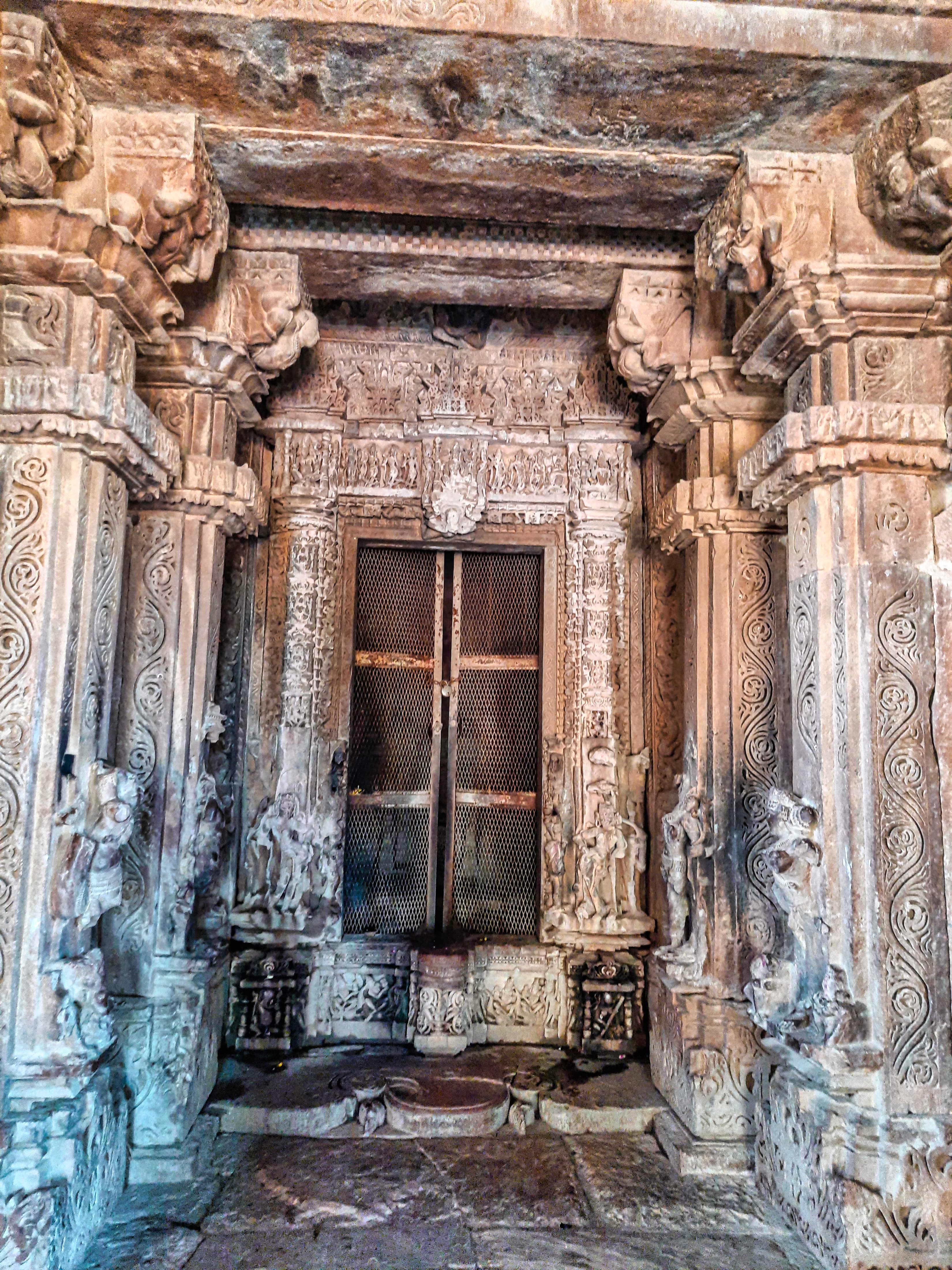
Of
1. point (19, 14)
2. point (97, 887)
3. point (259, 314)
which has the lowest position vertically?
point (97, 887)

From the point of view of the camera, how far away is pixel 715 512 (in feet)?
12.5

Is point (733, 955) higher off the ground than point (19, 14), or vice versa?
point (19, 14)

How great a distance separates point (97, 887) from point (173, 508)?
5.55ft

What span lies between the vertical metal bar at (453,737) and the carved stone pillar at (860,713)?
2.11 m

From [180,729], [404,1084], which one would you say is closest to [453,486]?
[180,729]

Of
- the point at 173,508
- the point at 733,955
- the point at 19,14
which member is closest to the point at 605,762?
the point at 733,955

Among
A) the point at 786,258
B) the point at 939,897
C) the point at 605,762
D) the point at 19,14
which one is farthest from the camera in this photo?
the point at 605,762

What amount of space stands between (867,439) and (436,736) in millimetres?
2949

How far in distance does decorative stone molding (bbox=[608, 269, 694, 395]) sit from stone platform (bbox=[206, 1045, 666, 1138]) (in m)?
3.56

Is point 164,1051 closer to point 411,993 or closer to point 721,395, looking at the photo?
point 411,993

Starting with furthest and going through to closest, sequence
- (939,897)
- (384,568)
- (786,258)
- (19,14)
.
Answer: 1. (384,568)
2. (786,258)
3. (939,897)
4. (19,14)

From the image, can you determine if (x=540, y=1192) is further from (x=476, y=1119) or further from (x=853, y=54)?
(x=853, y=54)

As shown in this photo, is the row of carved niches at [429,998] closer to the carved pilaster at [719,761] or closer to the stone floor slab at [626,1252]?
the carved pilaster at [719,761]

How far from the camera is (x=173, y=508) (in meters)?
3.66
